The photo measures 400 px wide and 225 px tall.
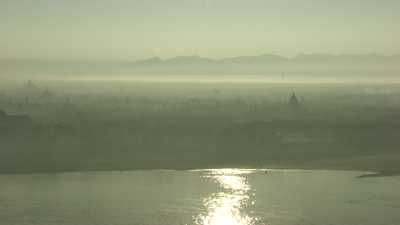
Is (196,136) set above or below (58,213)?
above

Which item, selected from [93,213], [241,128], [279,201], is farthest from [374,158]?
[93,213]

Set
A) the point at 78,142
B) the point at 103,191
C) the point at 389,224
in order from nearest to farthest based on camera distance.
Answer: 1. the point at 389,224
2. the point at 103,191
3. the point at 78,142

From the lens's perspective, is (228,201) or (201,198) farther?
(201,198)

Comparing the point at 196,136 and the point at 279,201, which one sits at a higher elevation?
the point at 196,136

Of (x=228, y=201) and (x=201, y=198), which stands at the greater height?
(x=201, y=198)

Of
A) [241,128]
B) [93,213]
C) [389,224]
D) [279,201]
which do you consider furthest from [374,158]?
[93,213]

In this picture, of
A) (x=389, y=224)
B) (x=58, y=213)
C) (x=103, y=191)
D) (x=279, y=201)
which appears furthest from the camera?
(x=103, y=191)

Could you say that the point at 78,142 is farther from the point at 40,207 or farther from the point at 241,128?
the point at 40,207

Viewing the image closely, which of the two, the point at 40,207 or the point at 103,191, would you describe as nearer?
the point at 40,207

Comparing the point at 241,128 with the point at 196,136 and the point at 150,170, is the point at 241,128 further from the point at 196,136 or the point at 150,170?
the point at 150,170
